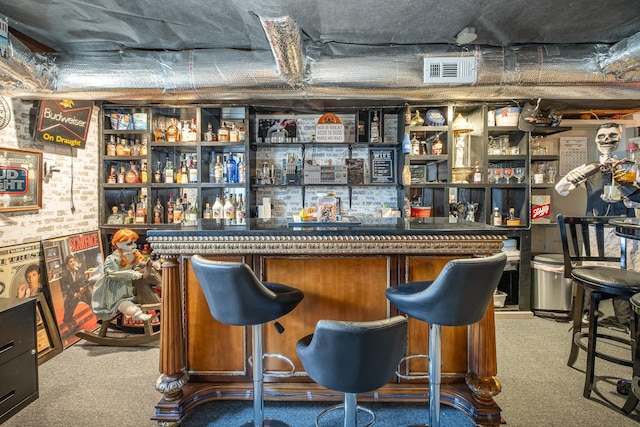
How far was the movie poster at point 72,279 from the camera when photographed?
3268 mm

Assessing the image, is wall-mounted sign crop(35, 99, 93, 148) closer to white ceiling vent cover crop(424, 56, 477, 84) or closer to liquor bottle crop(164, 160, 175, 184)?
liquor bottle crop(164, 160, 175, 184)

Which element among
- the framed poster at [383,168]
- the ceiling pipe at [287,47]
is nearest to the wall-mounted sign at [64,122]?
the ceiling pipe at [287,47]

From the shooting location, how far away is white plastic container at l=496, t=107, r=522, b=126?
163 inches

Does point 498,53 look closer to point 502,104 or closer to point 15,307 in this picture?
point 502,104

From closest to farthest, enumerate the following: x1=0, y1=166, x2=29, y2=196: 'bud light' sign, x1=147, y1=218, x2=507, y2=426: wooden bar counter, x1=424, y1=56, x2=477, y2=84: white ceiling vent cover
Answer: x1=147, y1=218, x2=507, y2=426: wooden bar counter
x1=424, y1=56, x2=477, y2=84: white ceiling vent cover
x1=0, y1=166, x2=29, y2=196: 'bud light' sign

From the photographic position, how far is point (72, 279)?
3.47 m

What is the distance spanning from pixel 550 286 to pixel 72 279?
505 centimetres

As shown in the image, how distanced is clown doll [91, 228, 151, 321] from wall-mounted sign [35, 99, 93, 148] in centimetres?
111

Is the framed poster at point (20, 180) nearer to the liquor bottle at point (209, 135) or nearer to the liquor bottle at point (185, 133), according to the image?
the liquor bottle at point (185, 133)

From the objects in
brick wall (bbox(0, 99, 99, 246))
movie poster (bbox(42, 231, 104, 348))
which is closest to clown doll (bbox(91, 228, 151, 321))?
movie poster (bbox(42, 231, 104, 348))

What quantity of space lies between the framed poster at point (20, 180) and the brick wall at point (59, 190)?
0.07 metres

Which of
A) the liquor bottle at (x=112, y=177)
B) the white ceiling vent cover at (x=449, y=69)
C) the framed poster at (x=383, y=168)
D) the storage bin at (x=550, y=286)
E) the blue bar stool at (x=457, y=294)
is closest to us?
the blue bar stool at (x=457, y=294)

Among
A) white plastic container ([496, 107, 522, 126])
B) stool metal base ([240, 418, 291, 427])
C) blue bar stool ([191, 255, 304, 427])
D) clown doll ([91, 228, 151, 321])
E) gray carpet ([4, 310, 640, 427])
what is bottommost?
gray carpet ([4, 310, 640, 427])

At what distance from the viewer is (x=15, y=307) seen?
91.1 inches
